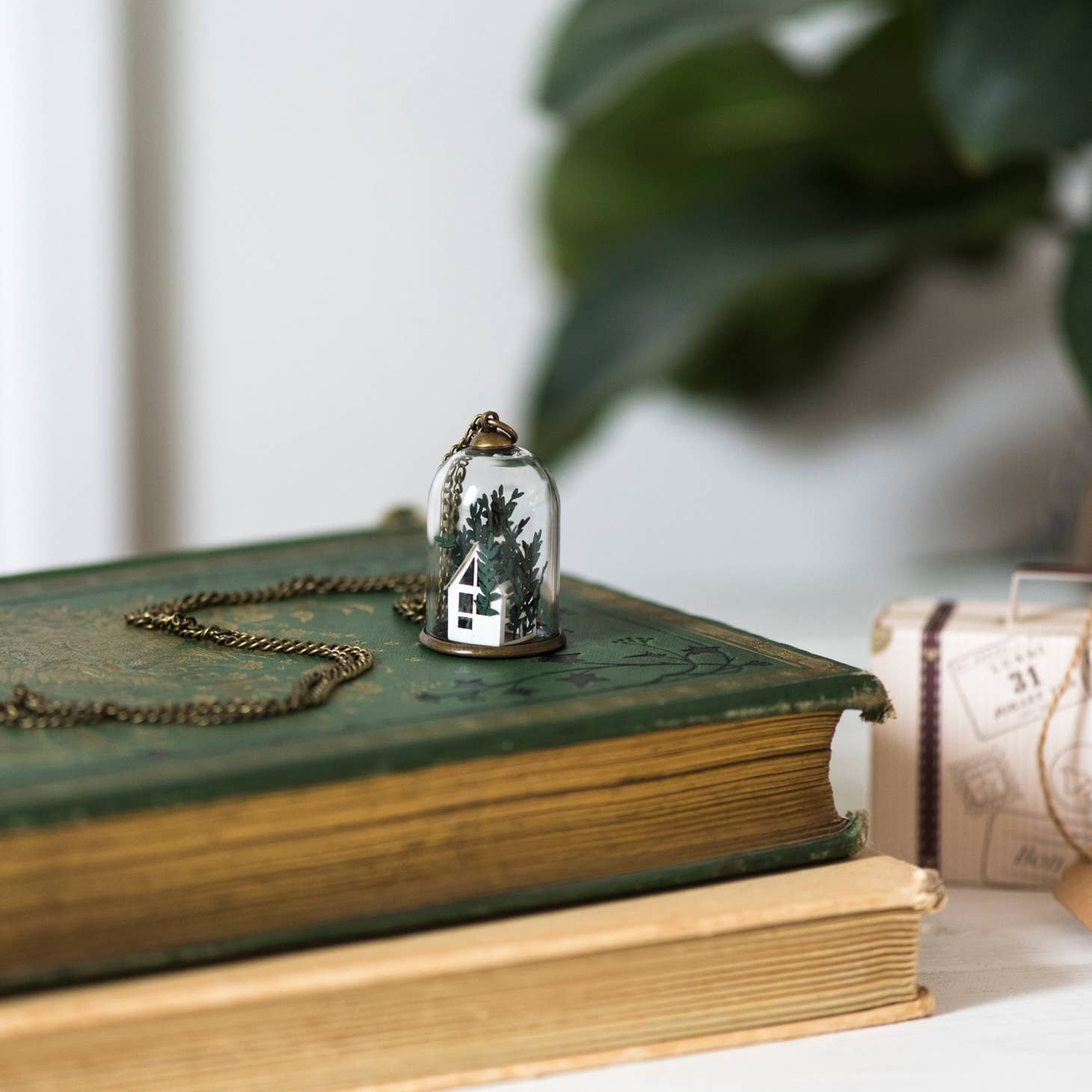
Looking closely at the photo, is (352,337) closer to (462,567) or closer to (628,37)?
(628,37)

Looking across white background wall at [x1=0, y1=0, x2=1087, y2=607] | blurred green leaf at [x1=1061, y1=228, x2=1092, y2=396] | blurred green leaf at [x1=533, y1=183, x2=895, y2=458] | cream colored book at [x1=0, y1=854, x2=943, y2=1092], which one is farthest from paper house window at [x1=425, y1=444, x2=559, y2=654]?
white background wall at [x1=0, y1=0, x2=1087, y2=607]

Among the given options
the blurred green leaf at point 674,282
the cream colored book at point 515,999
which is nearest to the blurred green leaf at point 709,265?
the blurred green leaf at point 674,282

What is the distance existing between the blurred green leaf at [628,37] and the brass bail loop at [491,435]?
0.55 metres

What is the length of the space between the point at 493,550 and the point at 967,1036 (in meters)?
0.27

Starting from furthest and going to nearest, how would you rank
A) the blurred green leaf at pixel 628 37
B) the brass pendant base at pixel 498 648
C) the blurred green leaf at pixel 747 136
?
1. the blurred green leaf at pixel 747 136
2. the blurred green leaf at pixel 628 37
3. the brass pendant base at pixel 498 648

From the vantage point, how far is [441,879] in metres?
0.48

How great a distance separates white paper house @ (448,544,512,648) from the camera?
586 millimetres

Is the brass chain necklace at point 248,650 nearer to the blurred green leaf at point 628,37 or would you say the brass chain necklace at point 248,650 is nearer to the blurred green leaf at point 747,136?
the blurred green leaf at point 628,37

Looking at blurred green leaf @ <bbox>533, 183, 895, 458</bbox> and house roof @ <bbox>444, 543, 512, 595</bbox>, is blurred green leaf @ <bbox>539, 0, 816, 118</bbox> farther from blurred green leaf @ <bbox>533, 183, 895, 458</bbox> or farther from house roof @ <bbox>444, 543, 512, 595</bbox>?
house roof @ <bbox>444, 543, 512, 595</bbox>

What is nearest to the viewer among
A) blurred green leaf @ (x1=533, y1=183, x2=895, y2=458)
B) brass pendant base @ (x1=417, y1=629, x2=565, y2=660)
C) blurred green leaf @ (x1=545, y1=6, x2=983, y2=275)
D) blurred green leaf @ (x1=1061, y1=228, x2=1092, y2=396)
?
brass pendant base @ (x1=417, y1=629, x2=565, y2=660)

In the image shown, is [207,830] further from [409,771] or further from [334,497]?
[334,497]

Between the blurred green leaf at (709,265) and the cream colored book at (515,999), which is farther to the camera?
the blurred green leaf at (709,265)

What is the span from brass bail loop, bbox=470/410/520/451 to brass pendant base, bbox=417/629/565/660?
9cm

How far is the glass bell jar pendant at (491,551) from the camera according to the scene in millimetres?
590
